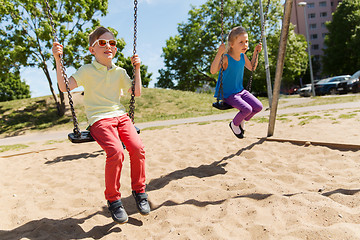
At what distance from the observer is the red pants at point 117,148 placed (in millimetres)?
2609

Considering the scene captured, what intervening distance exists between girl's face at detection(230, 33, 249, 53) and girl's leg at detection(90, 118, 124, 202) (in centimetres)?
240

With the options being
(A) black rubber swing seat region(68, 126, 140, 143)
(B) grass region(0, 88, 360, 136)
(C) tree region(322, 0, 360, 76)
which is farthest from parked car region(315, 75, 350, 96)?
(A) black rubber swing seat region(68, 126, 140, 143)

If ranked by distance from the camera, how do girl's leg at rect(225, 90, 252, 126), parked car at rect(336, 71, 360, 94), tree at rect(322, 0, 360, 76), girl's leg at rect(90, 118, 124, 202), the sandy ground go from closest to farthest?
the sandy ground → girl's leg at rect(90, 118, 124, 202) → girl's leg at rect(225, 90, 252, 126) → parked car at rect(336, 71, 360, 94) → tree at rect(322, 0, 360, 76)

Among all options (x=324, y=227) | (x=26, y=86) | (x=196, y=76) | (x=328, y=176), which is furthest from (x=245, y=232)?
(x=26, y=86)

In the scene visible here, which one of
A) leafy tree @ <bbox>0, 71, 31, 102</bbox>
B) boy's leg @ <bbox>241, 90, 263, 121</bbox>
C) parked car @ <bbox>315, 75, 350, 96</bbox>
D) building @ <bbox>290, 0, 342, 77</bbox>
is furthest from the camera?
building @ <bbox>290, 0, 342, 77</bbox>

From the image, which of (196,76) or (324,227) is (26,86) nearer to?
(196,76)

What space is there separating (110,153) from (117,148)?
7 cm

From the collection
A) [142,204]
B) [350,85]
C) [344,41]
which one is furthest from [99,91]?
[344,41]

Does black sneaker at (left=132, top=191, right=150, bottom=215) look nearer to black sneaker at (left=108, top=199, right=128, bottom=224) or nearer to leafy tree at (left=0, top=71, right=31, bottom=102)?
black sneaker at (left=108, top=199, right=128, bottom=224)

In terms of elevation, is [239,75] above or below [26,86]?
below

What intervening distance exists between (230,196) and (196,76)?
26403mm

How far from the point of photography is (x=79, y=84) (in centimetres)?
288

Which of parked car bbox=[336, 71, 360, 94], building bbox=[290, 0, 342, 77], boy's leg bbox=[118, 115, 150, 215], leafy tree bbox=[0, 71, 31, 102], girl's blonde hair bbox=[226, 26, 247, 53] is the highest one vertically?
building bbox=[290, 0, 342, 77]

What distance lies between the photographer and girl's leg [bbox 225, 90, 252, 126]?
4141 millimetres
